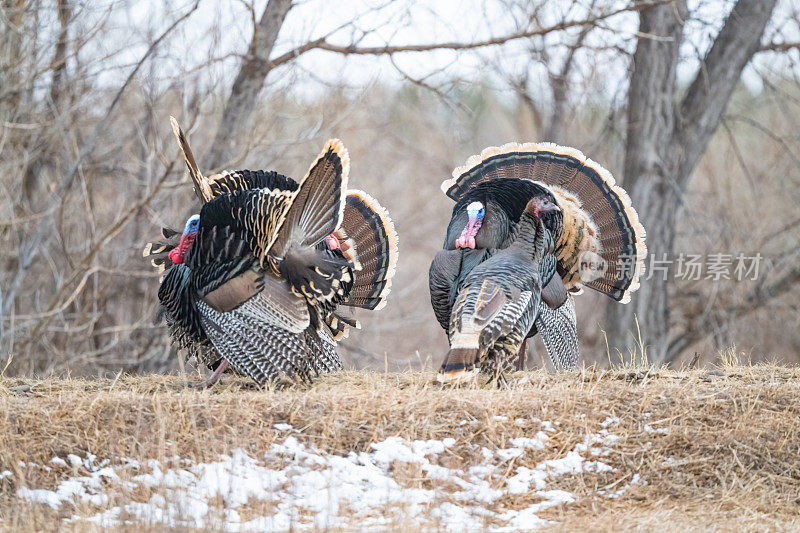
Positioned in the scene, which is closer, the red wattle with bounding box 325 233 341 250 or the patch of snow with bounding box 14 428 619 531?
the patch of snow with bounding box 14 428 619 531

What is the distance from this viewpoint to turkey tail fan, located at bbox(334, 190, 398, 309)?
674 centimetres

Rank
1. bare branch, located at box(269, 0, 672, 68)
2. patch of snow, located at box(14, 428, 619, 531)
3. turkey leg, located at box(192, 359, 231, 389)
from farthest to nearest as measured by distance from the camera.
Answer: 1. bare branch, located at box(269, 0, 672, 68)
2. turkey leg, located at box(192, 359, 231, 389)
3. patch of snow, located at box(14, 428, 619, 531)

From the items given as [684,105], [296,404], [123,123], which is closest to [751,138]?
[684,105]

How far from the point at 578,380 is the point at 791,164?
9.83 m

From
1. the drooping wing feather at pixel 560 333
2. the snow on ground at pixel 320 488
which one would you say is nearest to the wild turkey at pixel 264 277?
the snow on ground at pixel 320 488

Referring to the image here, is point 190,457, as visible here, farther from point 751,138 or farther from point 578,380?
point 751,138

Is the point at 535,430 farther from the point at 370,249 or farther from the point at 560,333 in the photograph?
the point at 370,249

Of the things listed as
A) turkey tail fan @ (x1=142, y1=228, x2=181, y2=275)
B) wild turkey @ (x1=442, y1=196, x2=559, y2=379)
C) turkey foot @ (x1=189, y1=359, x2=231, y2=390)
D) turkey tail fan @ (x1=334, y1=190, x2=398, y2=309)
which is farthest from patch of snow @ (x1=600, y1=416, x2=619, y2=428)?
turkey tail fan @ (x1=142, y1=228, x2=181, y2=275)

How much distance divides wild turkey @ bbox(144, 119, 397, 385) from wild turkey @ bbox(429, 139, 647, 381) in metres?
0.77

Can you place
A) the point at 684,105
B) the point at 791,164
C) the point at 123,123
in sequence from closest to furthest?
1. the point at 123,123
2. the point at 684,105
3. the point at 791,164

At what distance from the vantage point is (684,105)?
12.2 m

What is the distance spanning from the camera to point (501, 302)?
562 cm

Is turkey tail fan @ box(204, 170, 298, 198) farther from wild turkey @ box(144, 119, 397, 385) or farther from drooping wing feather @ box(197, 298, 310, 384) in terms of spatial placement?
drooping wing feather @ box(197, 298, 310, 384)

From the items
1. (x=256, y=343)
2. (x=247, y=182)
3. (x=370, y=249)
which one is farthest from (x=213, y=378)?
(x=370, y=249)
